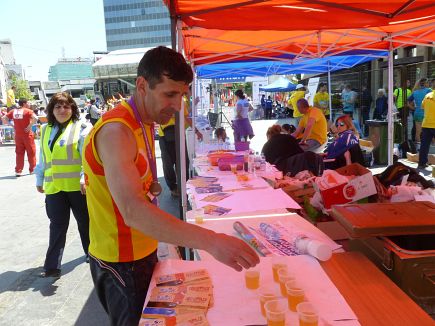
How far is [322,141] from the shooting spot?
23.1ft

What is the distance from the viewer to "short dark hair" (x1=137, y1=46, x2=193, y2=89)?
1.42 metres

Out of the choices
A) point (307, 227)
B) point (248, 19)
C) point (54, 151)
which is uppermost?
point (248, 19)

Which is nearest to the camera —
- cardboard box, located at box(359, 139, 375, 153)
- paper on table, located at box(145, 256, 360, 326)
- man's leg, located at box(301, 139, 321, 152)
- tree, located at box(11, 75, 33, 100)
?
paper on table, located at box(145, 256, 360, 326)

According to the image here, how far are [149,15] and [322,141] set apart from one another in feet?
417

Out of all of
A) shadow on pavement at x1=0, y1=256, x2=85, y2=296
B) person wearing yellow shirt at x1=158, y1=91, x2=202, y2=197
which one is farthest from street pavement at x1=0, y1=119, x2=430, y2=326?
person wearing yellow shirt at x1=158, y1=91, x2=202, y2=197

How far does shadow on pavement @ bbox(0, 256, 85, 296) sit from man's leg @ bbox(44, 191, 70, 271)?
15cm

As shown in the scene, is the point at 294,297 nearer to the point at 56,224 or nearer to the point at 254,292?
the point at 254,292

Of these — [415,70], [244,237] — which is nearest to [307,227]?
[244,237]

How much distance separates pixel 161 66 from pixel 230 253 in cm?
70

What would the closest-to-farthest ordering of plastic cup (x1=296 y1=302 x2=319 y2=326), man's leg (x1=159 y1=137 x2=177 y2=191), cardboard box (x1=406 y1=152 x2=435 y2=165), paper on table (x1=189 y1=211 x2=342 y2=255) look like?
plastic cup (x1=296 y1=302 x2=319 y2=326)
paper on table (x1=189 y1=211 x2=342 y2=255)
man's leg (x1=159 y1=137 x2=177 y2=191)
cardboard box (x1=406 y1=152 x2=435 y2=165)

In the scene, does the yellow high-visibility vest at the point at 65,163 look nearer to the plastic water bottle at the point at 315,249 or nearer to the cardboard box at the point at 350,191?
the cardboard box at the point at 350,191

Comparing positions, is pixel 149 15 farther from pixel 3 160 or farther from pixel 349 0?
pixel 349 0

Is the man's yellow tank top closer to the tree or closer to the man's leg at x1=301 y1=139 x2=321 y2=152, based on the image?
the man's leg at x1=301 y1=139 x2=321 y2=152

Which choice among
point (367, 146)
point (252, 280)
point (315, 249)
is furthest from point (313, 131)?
point (252, 280)
